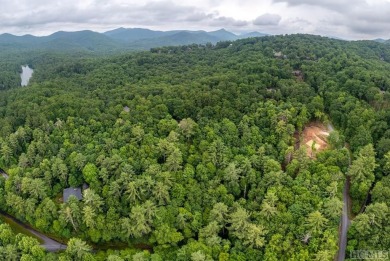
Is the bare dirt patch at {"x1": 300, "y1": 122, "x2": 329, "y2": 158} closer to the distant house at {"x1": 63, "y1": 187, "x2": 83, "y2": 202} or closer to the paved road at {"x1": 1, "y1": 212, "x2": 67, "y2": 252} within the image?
the distant house at {"x1": 63, "y1": 187, "x2": 83, "y2": 202}

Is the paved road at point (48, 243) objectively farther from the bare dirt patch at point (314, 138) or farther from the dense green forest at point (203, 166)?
the bare dirt patch at point (314, 138)

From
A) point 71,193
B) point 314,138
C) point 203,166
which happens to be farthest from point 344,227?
point 71,193

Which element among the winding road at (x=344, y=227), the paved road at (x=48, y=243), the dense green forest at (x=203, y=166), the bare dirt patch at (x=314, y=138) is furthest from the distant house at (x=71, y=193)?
the bare dirt patch at (x=314, y=138)

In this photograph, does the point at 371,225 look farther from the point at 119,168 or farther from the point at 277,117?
the point at 119,168

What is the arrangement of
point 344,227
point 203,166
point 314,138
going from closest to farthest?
point 344,227, point 203,166, point 314,138

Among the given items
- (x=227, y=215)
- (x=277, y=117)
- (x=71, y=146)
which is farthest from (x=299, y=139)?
(x=71, y=146)

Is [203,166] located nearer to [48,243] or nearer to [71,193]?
[71,193]

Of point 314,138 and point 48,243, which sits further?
point 314,138
